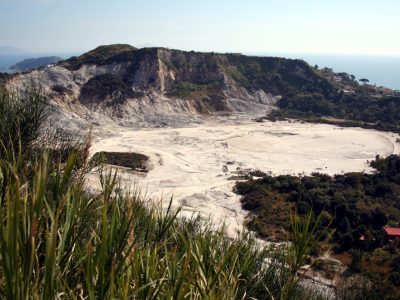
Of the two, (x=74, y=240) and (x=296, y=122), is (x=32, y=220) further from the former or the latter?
(x=296, y=122)

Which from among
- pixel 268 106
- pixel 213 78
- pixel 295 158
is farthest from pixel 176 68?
pixel 295 158

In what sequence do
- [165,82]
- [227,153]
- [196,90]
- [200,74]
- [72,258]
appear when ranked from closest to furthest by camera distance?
[72,258], [227,153], [165,82], [196,90], [200,74]

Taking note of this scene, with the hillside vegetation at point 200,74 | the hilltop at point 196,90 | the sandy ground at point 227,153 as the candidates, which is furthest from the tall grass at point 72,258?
the hillside vegetation at point 200,74

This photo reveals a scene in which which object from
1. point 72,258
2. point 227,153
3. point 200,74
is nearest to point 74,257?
point 72,258

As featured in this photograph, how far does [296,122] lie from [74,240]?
78.1 metres

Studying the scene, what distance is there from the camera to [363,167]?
52719 mm

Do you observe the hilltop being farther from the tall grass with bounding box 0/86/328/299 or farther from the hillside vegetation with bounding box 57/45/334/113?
the tall grass with bounding box 0/86/328/299

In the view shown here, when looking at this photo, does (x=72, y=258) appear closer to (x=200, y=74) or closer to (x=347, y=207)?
(x=347, y=207)

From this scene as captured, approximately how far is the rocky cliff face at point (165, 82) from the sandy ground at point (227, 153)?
9.57 m

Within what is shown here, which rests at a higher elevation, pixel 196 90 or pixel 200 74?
pixel 200 74

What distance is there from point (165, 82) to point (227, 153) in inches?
1398

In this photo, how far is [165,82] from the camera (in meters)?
87.4

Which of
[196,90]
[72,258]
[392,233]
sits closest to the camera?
[72,258]

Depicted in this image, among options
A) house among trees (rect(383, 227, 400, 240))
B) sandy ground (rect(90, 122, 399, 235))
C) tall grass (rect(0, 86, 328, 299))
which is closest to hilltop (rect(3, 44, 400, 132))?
sandy ground (rect(90, 122, 399, 235))
